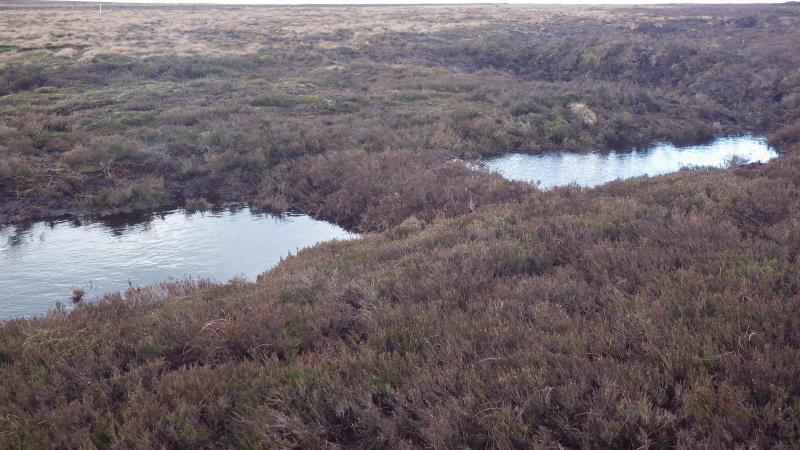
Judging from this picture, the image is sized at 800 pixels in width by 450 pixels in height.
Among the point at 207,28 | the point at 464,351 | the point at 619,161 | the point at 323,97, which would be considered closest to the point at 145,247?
the point at 464,351

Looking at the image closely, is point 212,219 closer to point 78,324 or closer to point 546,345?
point 78,324

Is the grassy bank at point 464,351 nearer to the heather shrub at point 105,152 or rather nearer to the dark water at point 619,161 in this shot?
the dark water at point 619,161

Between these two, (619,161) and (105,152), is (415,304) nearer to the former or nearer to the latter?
(619,161)

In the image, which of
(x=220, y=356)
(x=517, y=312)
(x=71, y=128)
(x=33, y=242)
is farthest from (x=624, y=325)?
(x=71, y=128)

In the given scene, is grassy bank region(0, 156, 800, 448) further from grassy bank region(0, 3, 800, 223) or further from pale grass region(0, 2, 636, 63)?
pale grass region(0, 2, 636, 63)

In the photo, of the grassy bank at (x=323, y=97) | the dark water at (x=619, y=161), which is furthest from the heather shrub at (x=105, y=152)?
the dark water at (x=619, y=161)

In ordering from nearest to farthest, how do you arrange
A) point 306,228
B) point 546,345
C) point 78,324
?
point 546,345 < point 78,324 < point 306,228

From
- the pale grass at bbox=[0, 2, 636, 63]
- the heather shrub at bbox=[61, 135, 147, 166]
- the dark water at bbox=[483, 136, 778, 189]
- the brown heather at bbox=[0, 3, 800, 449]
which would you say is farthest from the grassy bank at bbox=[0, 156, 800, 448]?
the pale grass at bbox=[0, 2, 636, 63]
